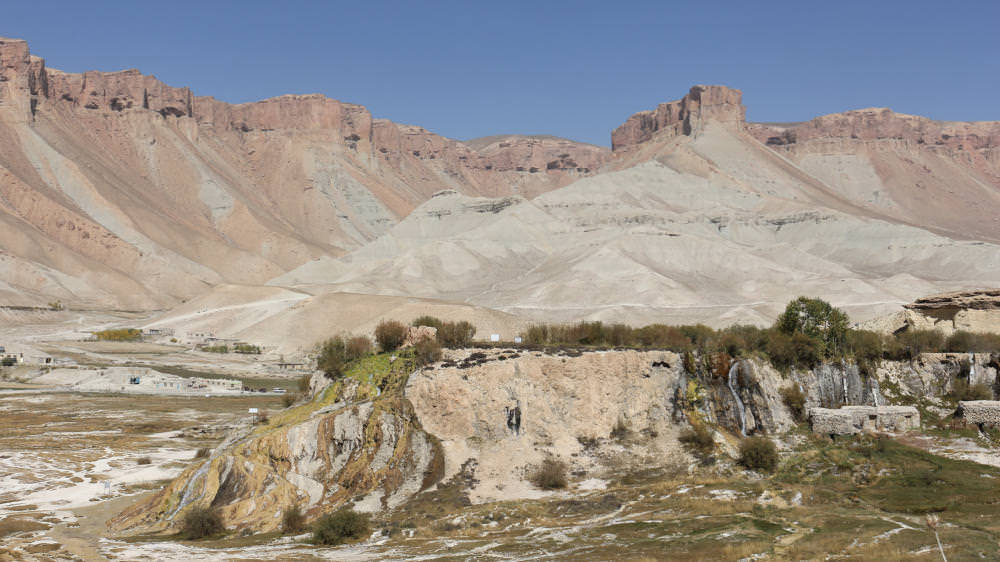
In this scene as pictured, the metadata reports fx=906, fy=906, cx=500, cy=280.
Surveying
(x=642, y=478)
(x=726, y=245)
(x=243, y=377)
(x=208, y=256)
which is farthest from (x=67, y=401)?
(x=208, y=256)

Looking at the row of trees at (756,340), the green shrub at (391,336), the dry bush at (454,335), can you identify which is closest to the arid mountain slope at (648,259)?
the row of trees at (756,340)

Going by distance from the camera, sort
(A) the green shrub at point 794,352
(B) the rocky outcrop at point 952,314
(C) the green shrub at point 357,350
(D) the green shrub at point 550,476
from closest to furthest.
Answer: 1. (D) the green shrub at point 550,476
2. (C) the green shrub at point 357,350
3. (A) the green shrub at point 794,352
4. (B) the rocky outcrop at point 952,314

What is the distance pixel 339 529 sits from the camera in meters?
22.3

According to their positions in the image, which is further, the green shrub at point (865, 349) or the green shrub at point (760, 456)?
the green shrub at point (865, 349)

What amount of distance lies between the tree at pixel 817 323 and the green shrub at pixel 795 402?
3484mm

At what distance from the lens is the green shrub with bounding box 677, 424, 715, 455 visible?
1051 inches

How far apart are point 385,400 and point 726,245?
12738 cm

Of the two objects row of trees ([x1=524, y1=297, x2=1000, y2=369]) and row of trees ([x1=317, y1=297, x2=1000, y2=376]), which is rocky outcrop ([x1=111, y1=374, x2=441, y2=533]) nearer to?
row of trees ([x1=317, y1=297, x2=1000, y2=376])

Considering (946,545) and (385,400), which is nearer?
(946,545)

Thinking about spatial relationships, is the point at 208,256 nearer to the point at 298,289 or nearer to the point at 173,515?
the point at 298,289

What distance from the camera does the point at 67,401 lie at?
6712cm

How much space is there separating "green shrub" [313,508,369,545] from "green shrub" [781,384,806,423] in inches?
588

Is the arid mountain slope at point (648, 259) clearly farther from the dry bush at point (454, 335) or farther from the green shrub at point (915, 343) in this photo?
the dry bush at point (454, 335)

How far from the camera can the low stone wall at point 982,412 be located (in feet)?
91.5
